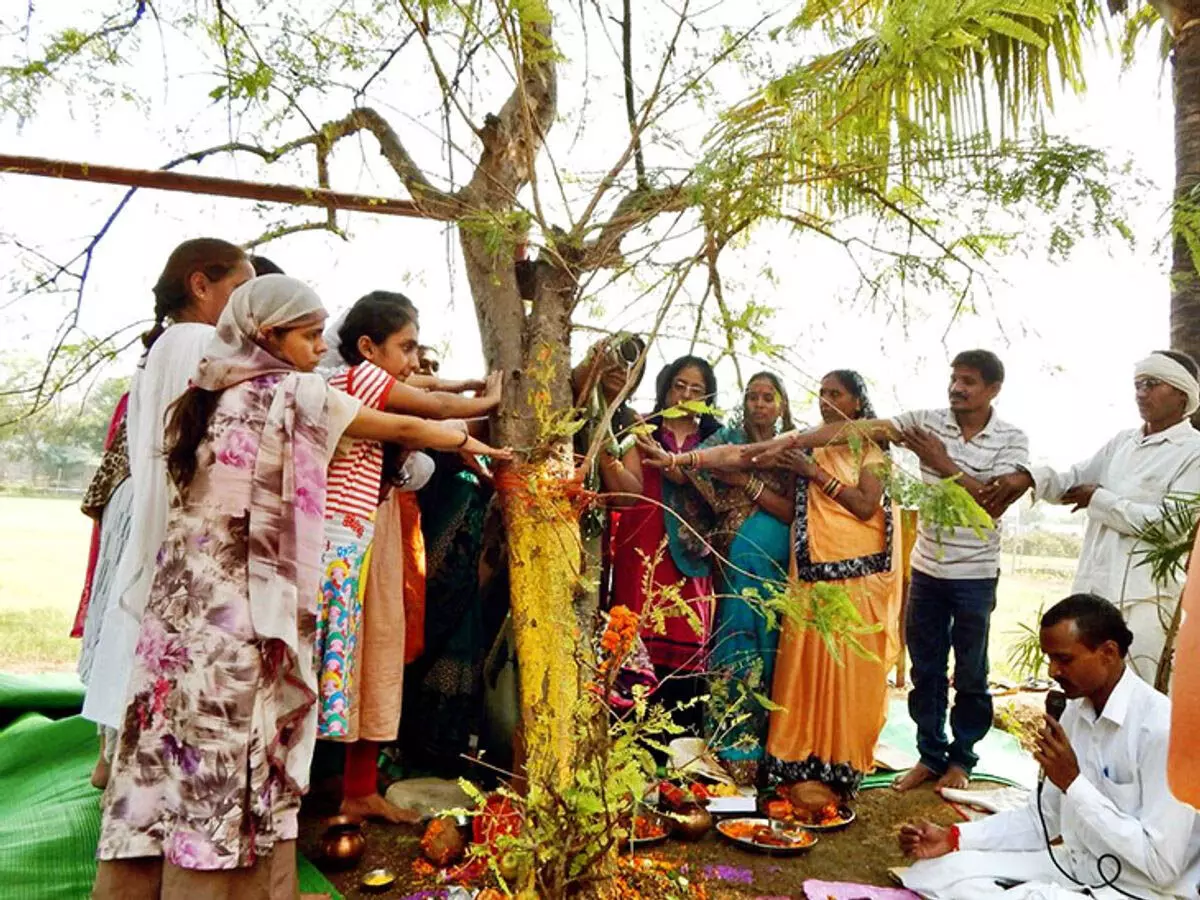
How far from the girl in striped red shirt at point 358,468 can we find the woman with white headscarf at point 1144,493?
2.55m

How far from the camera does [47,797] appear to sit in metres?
3.32

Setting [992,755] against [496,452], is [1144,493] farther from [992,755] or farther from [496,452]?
[496,452]

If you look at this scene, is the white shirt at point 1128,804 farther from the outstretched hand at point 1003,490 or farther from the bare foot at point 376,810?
the bare foot at point 376,810

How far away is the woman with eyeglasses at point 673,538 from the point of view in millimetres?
4113

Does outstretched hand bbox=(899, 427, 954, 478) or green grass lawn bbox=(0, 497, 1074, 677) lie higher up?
outstretched hand bbox=(899, 427, 954, 478)

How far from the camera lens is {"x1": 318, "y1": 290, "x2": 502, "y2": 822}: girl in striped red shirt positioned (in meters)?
2.62

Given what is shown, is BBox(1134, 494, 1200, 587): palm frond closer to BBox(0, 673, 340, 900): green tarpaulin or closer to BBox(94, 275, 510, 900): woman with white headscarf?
BBox(94, 275, 510, 900): woman with white headscarf

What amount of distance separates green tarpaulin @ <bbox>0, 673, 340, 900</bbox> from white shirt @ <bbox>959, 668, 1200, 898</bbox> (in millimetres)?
2267

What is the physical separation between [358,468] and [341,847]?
4.25 feet

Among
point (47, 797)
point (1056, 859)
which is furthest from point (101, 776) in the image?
point (1056, 859)

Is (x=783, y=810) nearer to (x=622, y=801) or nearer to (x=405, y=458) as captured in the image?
(x=622, y=801)

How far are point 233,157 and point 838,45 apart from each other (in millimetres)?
2154

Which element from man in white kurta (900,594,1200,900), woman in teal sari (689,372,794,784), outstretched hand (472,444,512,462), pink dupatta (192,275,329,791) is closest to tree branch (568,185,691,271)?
outstretched hand (472,444,512,462)

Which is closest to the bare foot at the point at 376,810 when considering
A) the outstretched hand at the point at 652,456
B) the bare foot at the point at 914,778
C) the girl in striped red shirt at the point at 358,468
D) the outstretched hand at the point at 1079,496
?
the girl in striped red shirt at the point at 358,468
